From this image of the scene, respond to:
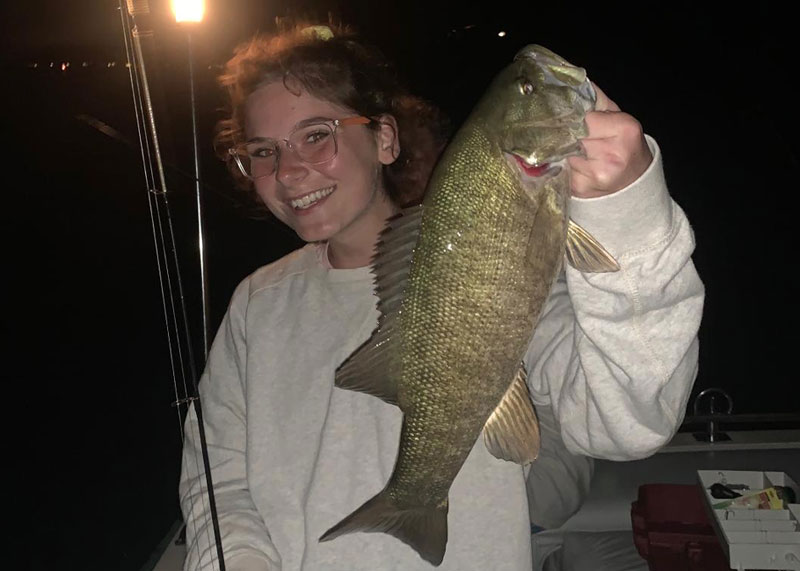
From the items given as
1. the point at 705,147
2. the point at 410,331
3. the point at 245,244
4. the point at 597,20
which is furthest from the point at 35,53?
the point at 597,20

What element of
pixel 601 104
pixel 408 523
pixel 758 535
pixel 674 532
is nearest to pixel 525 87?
pixel 601 104

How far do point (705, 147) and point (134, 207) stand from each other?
11578 millimetres

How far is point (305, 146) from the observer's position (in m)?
1.63

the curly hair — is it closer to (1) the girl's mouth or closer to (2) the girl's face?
(2) the girl's face

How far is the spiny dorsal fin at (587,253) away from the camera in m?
1.03

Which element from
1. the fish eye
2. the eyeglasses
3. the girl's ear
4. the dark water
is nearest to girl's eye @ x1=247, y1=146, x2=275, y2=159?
the eyeglasses

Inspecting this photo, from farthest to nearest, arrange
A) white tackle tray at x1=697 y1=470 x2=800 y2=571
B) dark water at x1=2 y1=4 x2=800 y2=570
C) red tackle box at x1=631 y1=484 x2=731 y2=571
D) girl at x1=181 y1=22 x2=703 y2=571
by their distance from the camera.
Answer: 1. dark water at x1=2 y1=4 x2=800 y2=570
2. red tackle box at x1=631 y1=484 x2=731 y2=571
3. white tackle tray at x1=697 y1=470 x2=800 y2=571
4. girl at x1=181 y1=22 x2=703 y2=571

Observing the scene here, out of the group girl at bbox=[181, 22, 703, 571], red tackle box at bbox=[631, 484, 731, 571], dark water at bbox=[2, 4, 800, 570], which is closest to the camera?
girl at bbox=[181, 22, 703, 571]

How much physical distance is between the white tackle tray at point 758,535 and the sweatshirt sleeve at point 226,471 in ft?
5.13

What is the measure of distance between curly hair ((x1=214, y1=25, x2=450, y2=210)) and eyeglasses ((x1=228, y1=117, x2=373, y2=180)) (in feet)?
0.29

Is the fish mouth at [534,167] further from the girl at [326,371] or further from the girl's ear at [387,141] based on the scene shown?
the girl's ear at [387,141]

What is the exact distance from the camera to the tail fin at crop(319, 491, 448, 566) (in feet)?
4.29

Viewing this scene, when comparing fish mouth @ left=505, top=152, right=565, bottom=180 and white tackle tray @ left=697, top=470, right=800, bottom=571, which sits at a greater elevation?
fish mouth @ left=505, top=152, right=565, bottom=180

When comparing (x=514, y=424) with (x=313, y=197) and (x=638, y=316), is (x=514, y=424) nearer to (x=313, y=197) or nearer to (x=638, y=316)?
(x=638, y=316)
